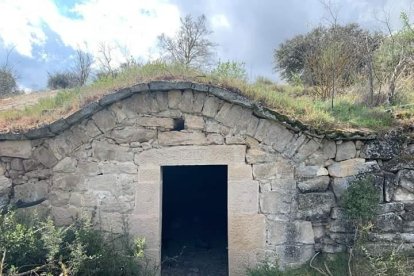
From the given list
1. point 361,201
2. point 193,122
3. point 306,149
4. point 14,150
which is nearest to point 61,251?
point 14,150

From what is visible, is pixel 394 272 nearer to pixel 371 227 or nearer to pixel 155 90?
pixel 371 227

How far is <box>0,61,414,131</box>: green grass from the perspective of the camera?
588 centimetres

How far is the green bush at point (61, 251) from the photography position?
488 cm

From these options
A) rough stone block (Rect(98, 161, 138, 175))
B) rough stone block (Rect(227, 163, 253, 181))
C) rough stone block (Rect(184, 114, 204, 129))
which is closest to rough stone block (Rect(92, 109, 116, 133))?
rough stone block (Rect(98, 161, 138, 175))

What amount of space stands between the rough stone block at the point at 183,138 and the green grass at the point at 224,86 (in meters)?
0.78

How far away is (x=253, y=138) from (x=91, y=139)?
85.6 inches

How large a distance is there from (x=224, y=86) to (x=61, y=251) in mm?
2941

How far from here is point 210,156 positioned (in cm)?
570

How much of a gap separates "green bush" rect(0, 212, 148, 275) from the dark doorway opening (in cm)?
204

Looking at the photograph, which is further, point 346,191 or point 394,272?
point 346,191

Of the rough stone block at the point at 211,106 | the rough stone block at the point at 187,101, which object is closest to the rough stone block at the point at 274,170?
the rough stone block at the point at 211,106

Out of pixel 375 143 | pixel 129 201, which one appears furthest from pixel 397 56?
pixel 129 201

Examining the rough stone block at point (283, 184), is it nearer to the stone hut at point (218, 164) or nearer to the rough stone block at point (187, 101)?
the stone hut at point (218, 164)

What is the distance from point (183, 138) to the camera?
18.9 ft
